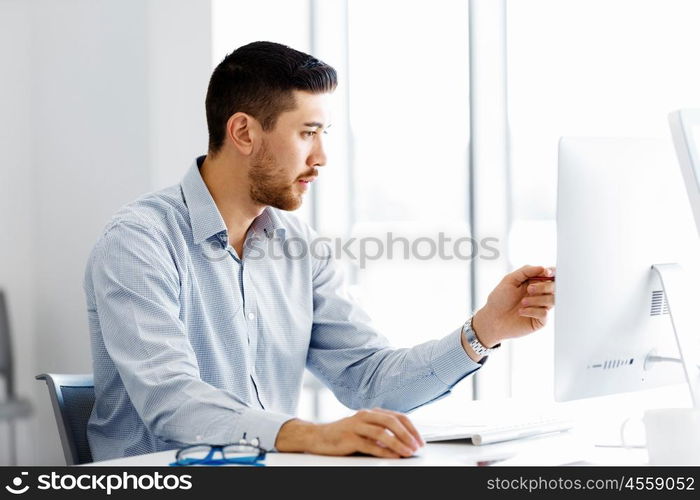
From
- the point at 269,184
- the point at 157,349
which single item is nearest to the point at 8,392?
the point at 269,184

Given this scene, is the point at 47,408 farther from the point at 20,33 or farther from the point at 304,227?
the point at 304,227

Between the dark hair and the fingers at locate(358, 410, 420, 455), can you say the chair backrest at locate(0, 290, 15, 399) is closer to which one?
the dark hair

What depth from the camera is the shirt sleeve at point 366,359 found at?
1666 mm

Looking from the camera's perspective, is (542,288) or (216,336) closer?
(542,288)

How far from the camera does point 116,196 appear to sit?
10.6ft

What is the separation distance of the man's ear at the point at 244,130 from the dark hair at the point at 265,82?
2cm

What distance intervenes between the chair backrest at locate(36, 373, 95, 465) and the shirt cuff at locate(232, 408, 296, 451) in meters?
0.47

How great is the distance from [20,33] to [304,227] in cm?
199

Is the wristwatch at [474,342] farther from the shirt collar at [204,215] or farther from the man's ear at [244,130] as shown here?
the man's ear at [244,130]

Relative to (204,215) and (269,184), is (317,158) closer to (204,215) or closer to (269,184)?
(269,184)

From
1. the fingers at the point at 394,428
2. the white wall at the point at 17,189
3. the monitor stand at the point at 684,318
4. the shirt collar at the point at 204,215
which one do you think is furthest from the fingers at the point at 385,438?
the white wall at the point at 17,189

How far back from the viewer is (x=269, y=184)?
183 cm

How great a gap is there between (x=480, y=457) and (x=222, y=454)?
0.36m
